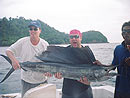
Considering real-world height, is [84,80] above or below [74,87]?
above

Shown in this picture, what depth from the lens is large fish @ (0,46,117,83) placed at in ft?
5.77

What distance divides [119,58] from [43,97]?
105cm

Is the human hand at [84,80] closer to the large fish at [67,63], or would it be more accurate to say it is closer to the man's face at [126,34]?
the large fish at [67,63]

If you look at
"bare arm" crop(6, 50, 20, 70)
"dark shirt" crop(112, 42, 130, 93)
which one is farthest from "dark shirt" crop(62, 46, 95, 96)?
"bare arm" crop(6, 50, 20, 70)

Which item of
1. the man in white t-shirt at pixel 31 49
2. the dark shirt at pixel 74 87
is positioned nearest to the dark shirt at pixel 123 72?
the dark shirt at pixel 74 87

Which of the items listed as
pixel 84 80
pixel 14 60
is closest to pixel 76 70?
pixel 84 80

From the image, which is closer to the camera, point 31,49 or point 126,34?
point 126,34

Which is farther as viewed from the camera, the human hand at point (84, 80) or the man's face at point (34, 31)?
the man's face at point (34, 31)

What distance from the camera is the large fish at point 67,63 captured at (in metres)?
1.76

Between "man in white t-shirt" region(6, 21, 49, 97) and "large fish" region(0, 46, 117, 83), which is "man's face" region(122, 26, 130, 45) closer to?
"large fish" region(0, 46, 117, 83)

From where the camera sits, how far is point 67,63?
6.07 feet

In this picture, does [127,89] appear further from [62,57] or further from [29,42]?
[29,42]

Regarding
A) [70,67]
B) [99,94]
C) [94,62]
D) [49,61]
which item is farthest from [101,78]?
[99,94]

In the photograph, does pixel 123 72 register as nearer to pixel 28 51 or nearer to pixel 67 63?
pixel 67 63
